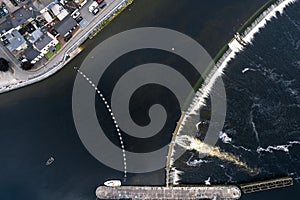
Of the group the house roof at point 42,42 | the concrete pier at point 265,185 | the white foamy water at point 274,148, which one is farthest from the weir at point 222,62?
the house roof at point 42,42

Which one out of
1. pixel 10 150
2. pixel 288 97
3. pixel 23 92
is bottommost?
pixel 288 97

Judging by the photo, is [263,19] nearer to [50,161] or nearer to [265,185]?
[265,185]

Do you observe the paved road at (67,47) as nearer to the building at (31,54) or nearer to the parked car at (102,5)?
the parked car at (102,5)

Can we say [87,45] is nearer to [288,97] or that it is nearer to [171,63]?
[171,63]

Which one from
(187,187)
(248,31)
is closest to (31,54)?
(187,187)

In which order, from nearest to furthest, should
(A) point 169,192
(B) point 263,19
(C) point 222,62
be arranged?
(A) point 169,192 → (C) point 222,62 → (B) point 263,19

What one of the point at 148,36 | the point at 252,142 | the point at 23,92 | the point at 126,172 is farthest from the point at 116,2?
the point at 252,142
